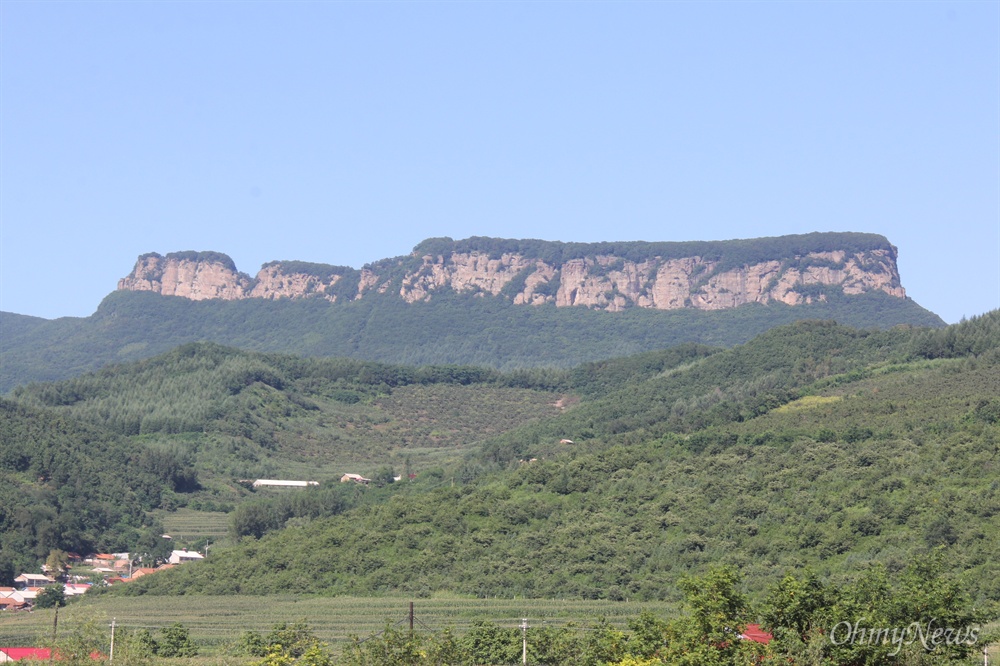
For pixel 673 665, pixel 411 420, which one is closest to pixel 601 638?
pixel 673 665

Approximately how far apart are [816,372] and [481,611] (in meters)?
70.0

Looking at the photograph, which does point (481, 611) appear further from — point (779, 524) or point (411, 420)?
point (411, 420)

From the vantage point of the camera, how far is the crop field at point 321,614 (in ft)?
230

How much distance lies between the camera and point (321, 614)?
76.4 m

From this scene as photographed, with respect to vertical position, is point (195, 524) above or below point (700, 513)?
below

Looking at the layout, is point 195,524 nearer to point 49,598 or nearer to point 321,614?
point 49,598

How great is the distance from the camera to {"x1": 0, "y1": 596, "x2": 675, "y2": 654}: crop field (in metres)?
70.1

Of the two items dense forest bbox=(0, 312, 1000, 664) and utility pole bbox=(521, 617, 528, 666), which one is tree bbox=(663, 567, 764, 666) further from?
utility pole bbox=(521, 617, 528, 666)

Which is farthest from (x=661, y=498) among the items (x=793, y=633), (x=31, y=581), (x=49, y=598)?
(x=793, y=633)

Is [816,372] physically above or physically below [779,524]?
above

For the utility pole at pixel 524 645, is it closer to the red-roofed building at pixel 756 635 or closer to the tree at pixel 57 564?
the red-roofed building at pixel 756 635

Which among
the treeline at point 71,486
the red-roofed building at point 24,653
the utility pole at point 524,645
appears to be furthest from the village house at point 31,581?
the utility pole at point 524,645

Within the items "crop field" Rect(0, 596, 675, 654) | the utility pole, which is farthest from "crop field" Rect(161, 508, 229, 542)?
the utility pole

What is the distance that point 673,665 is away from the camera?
41281 mm
